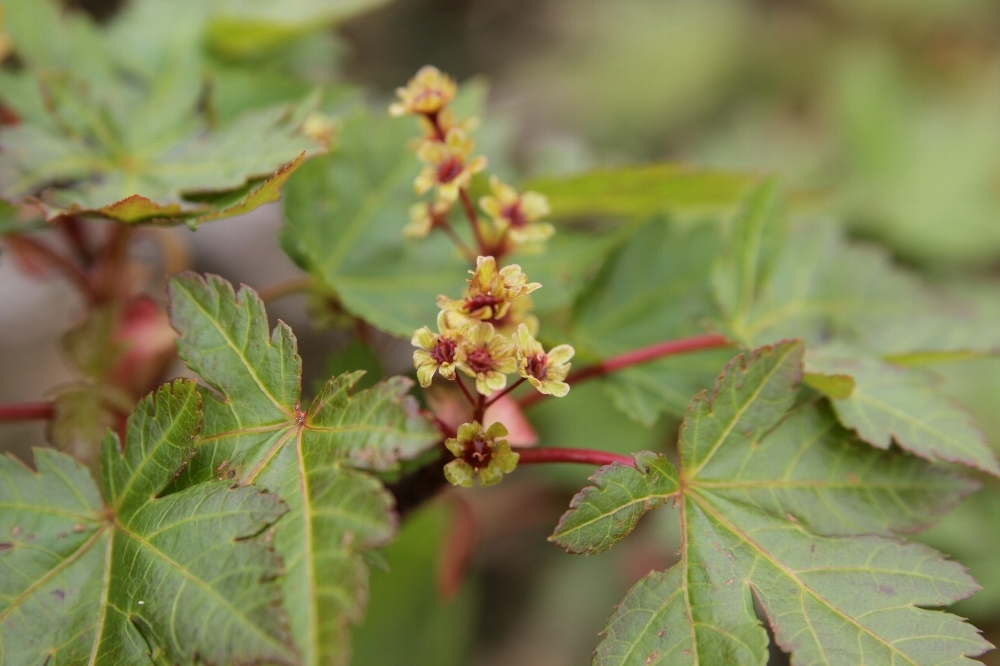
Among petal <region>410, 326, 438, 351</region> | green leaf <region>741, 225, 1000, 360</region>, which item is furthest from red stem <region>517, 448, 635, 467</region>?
green leaf <region>741, 225, 1000, 360</region>

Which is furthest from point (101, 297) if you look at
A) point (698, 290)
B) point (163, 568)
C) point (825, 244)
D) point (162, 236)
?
point (825, 244)

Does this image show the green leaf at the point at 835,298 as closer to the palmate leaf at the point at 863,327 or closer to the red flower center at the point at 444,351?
the palmate leaf at the point at 863,327

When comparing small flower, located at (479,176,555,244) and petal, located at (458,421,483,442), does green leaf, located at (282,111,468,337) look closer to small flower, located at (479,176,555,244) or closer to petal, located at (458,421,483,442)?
small flower, located at (479,176,555,244)

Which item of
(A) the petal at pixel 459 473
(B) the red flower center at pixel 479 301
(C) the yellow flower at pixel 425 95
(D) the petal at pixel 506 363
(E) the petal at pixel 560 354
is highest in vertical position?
(C) the yellow flower at pixel 425 95

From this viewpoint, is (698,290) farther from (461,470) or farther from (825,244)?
(461,470)

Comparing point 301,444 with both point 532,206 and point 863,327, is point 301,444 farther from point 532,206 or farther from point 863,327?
point 863,327

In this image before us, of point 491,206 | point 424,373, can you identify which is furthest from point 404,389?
point 491,206

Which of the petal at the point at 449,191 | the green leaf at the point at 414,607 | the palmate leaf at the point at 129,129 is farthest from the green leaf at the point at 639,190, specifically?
the green leaf at the point at 414,607
